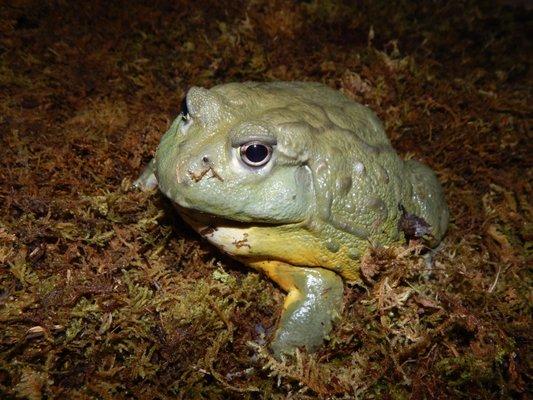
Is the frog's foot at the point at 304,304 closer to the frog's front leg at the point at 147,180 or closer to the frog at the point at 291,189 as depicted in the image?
the frog at the point at 291,189

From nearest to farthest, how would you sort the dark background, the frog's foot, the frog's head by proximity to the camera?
1. the frog's head
2. the dark background
3. the frog's foot

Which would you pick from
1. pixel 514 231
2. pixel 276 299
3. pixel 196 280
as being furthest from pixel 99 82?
pixel 514 231

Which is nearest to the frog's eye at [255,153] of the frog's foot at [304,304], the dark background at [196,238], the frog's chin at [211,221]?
the frog's chin at [211,221]

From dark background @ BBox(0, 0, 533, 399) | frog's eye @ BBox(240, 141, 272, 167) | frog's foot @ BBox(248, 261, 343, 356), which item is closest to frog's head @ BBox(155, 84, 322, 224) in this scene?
frog's eye @ BBox(240, 141, 272, 167)

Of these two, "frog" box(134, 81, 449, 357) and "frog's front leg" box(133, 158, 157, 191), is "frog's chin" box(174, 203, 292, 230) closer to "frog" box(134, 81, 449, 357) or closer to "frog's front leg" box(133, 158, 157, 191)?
"frog" box(134, 81, 449, 357)

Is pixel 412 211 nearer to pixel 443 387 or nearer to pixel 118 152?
pixel 443 387

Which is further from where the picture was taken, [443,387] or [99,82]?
[99,82]

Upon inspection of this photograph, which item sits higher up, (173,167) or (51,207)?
(173,167)
